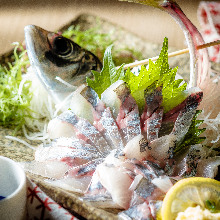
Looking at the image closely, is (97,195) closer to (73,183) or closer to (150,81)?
(73,183)

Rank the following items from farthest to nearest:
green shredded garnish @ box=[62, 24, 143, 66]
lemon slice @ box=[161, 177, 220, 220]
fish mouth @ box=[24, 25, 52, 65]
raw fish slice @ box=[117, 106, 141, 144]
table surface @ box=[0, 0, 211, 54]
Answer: table surface @ box=[0, 0, 211, 54], green shredded garnish @ box=[62, 24, 143, 66], fish mouth @ box=[24, 25, 52, 65], raw fish slice @ box=[117, 106, 141, 144], lemon slice @ box=[161, 177, 220, 220]

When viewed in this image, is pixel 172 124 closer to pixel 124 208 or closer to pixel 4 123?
pixel 124 208

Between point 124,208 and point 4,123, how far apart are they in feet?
3.75

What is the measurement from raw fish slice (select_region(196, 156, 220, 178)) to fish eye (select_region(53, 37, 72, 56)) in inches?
44.4

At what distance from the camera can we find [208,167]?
1.50m

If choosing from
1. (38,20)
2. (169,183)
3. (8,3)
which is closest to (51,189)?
(169,183)

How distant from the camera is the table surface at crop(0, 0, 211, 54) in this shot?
4.19 metres

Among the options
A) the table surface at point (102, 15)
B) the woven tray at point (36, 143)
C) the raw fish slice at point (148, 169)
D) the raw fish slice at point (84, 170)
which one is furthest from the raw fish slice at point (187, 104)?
the table surface at point (102, 15)

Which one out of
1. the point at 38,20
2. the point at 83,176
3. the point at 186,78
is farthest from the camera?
the point at 38,20

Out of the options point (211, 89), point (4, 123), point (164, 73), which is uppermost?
point (164, 73)

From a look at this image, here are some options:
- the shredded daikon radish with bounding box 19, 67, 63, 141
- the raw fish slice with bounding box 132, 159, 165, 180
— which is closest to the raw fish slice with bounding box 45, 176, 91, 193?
the raw fish slice with bounding box 132, 159, 165, 180

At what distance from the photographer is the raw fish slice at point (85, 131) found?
1.56 m

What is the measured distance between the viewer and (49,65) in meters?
2.18

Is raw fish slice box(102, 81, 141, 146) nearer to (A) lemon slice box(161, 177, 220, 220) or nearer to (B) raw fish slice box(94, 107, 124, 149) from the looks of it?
(B) raw fish slice box(94, 107, 124, 149)
